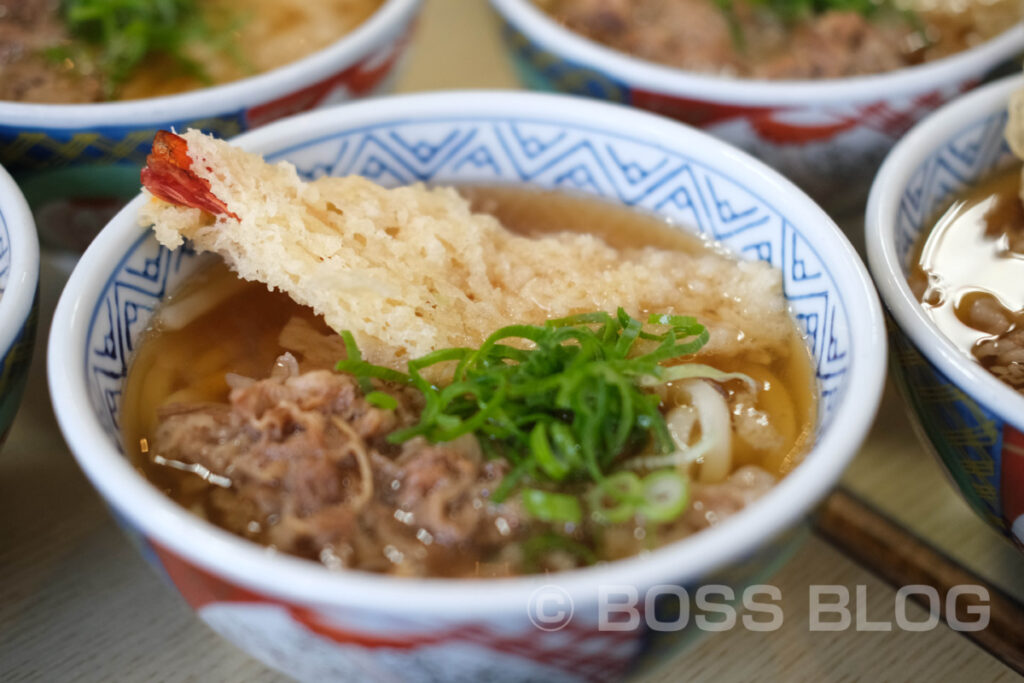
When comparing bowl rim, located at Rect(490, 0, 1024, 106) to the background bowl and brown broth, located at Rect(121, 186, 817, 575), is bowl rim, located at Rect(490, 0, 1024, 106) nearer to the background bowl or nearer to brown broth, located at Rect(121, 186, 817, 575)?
brown broth, located at Rect(121, 186, 817, 575)

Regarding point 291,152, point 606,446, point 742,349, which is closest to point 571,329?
point 606,446

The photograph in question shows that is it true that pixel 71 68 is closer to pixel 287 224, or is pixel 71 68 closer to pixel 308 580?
pixel 287 224

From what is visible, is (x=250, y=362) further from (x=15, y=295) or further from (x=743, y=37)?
(x=743, y=37)

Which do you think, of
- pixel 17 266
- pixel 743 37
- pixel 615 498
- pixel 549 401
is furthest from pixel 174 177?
pixel 743 37

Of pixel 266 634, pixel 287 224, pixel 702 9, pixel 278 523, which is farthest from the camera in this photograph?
pixel 702 9

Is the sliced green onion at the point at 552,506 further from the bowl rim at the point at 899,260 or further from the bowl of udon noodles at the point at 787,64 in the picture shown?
the bowl of udon noodles at the point at 787,64
